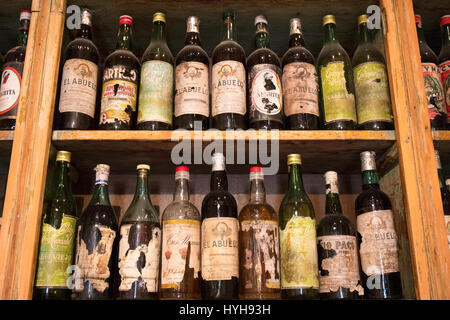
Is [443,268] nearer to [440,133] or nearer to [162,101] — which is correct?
[440,133]

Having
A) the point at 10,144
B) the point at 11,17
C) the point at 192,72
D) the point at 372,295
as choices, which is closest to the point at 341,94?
the point at 192,72

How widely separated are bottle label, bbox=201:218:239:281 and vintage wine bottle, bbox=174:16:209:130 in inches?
10.0

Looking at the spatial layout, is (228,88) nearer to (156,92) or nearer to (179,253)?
(156,92)

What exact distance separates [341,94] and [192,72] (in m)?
0.39

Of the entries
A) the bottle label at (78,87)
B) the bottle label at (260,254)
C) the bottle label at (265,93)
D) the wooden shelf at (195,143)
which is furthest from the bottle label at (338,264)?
the bottle label at (78,87)

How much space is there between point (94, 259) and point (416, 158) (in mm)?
776

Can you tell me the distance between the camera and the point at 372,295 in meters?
1.02

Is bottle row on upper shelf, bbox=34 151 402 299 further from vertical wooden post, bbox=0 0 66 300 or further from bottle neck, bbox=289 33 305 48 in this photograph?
bottle neck, bbox=289 33 305 48

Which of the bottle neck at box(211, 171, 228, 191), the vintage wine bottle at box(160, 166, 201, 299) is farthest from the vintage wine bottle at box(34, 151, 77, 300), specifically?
the bottle neck at box(211, 171, 228, 191)

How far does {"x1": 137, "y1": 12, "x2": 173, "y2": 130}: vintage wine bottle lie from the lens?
110cm

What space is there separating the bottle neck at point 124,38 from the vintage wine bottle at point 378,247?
0.76 m

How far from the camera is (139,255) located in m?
1.00

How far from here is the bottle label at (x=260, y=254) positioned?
3.27 ft

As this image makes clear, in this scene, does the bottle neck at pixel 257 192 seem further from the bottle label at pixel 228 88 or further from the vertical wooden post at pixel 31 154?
the vertical wooden post at pixel 31 154
